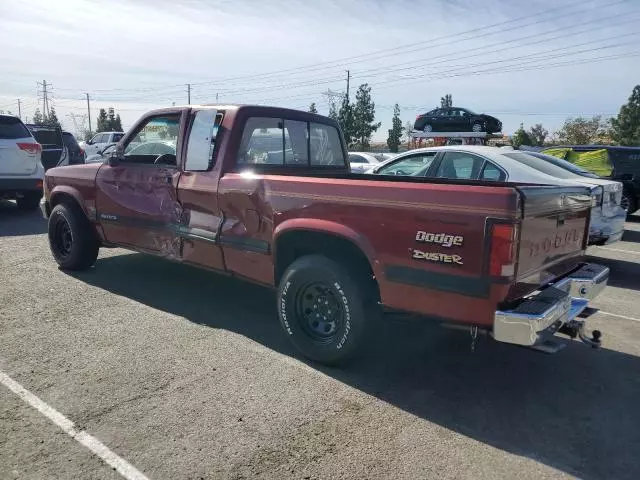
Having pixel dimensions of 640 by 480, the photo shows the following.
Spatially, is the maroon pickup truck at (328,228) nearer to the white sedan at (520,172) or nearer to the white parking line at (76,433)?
the white parking line at (76,433)

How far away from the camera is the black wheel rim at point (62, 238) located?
6.34m

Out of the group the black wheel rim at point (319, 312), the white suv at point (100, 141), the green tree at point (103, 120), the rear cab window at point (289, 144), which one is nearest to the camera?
the black wheel rim at point (319, 312)

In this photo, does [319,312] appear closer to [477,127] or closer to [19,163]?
[19,163]

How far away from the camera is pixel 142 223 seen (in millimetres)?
5332

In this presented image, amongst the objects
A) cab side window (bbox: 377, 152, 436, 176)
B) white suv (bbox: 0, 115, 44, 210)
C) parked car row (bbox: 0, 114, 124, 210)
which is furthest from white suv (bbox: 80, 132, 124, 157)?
cab side window (bbox: 377, 152, 436, 176)

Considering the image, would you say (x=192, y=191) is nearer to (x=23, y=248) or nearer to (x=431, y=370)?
(x=431, y=370)

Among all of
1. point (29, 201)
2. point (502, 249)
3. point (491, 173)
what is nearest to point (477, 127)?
point (491, 173)

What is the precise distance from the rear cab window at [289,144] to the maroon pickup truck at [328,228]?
0.6 inches

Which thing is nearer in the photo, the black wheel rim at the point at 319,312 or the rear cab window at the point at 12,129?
the black wheel rim at the point at 319,312

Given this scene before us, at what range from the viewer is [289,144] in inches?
204

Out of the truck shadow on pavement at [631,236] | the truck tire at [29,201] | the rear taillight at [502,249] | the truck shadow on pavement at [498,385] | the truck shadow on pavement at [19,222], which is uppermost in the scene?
the rear taillight at [502,249]

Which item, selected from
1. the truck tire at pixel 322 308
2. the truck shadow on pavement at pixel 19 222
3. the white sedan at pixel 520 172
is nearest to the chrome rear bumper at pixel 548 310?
the truck tire at pixel 322 308

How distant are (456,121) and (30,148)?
18.1 m

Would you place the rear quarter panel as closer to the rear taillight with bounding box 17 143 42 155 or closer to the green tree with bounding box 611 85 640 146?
the rear taillight with bounding box 17 143 42 155
